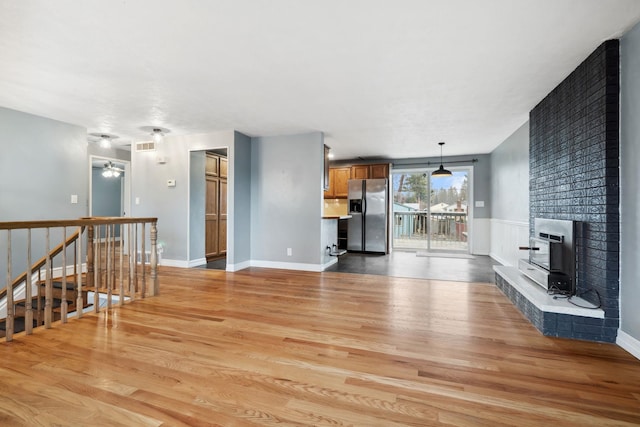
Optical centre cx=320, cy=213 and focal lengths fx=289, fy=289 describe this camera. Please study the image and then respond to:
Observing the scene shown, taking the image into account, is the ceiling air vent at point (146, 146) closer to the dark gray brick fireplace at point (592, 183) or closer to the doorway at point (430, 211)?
the doorway at point (430, 211)

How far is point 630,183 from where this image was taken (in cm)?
208

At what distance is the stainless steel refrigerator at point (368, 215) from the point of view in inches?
267

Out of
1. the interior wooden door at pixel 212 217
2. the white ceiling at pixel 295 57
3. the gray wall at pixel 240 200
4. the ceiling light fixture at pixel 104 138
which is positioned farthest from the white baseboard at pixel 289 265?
the ceiling light fixture at pixel 104 138

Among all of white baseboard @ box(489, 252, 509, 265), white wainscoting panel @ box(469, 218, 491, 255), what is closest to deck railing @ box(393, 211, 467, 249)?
white wainscoting panel @ box(469, 218, 491, 255)

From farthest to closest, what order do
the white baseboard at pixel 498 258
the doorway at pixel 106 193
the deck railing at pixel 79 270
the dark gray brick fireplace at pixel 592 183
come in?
the doorway at pixel 106 193, the white baseboard at pixel 498 258, the deck railing at pixel 79 270, the dark gray brick fireplace at pixel 592 183

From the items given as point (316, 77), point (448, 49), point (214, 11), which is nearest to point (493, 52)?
point (448, 49)

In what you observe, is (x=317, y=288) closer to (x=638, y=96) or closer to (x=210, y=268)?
(x=210, y=268)

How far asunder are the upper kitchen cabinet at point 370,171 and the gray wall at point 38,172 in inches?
210

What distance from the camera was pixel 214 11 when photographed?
194cm

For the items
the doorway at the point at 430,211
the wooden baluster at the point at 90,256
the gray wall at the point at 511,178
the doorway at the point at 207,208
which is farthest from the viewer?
the doorway at the point at 430,211

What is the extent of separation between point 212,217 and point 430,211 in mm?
5224

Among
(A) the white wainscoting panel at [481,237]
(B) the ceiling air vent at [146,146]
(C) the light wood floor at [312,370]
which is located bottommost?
(C) the light wood floor at [312,370]

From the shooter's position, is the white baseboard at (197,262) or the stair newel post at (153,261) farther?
the white baseboard at (197,262)

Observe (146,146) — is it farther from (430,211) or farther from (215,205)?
(430,211)
